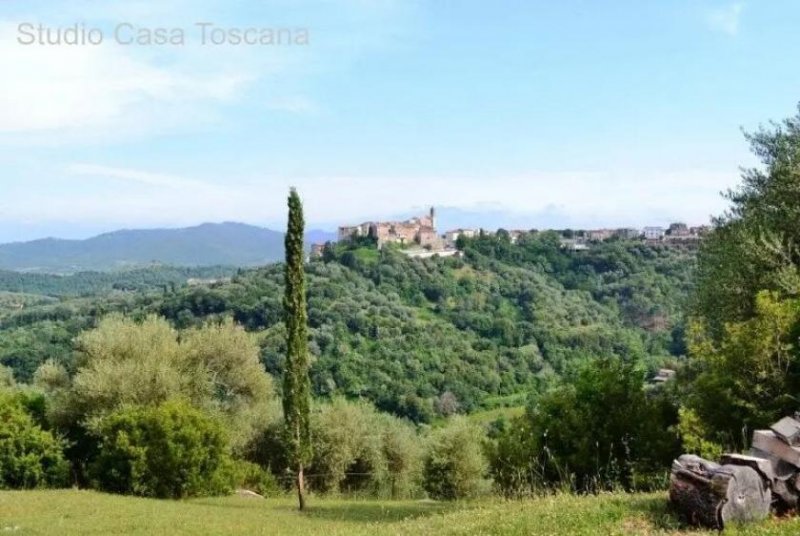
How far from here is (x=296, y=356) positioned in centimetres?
2341

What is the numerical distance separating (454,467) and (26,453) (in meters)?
20.5

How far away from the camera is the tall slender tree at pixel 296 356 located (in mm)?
23312

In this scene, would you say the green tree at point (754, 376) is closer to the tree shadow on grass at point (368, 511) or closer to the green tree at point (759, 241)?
the green tree at point (759, 241)

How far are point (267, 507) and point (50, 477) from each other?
1173 cm

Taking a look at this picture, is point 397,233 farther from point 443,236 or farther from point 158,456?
point 158,456

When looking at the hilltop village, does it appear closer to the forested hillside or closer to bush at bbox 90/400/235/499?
the forested hillside

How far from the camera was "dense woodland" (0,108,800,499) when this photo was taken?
1730 cm

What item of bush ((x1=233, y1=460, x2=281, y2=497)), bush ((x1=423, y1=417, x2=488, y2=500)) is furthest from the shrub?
bush ((x1=423, y1=417, x2=488, y2=500))

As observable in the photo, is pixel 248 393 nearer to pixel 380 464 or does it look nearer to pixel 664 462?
pixel 380 464

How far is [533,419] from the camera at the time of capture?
2386cm

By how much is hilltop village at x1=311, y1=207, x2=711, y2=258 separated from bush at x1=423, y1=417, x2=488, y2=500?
8041cm

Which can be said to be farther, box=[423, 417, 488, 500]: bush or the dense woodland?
box=[423, 417, 488, 500]: bush

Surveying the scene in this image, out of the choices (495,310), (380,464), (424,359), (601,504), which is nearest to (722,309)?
(601,504)

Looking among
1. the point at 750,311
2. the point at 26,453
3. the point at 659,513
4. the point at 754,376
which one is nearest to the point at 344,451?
the point at 26,453
